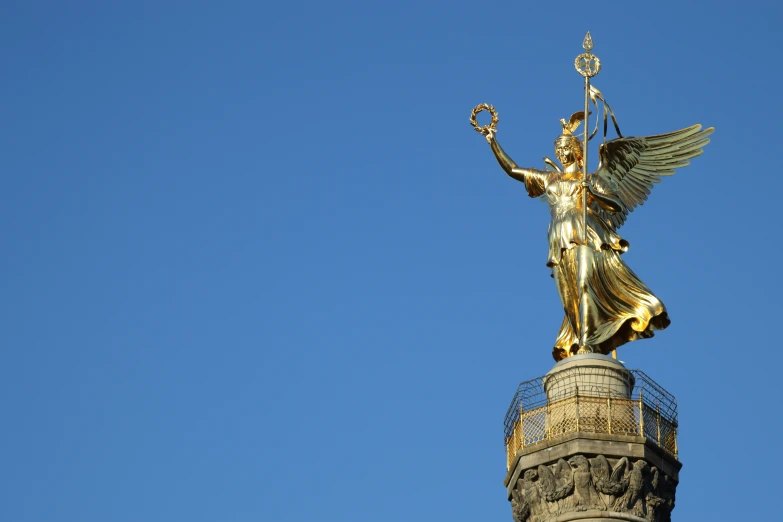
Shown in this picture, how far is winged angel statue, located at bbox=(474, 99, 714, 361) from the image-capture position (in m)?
39.0

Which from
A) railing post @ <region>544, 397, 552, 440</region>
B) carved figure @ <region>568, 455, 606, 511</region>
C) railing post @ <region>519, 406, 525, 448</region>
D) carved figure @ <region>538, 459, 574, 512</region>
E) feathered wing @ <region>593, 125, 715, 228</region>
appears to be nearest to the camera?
carved figure @ <region>568, 455, 606, 511</region>

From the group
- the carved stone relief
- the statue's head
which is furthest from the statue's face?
the carved stone relief

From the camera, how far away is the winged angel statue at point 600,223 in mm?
39000

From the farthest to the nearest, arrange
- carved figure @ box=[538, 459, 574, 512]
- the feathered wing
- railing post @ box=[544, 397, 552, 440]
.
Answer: the feathered wing
railing post @ box=[544, 397, 552, 440]
carved figure @ box=[538, 459, 574, 512]

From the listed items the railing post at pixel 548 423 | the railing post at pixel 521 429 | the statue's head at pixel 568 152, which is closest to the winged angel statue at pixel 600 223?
the statue's head at pixel 568 152

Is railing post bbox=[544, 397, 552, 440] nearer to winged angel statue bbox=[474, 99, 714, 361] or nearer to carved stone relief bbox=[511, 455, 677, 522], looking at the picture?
carved stone relief bbox=[511, 455, 677, 522]

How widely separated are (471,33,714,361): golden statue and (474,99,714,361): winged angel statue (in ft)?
0.07

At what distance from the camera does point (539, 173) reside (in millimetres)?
41125

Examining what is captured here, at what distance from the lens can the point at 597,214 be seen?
4012 centimetres

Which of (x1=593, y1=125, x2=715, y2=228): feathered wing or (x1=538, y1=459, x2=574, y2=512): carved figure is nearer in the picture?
(x1=538, y1=459, x2=574, y2=512): carved figure

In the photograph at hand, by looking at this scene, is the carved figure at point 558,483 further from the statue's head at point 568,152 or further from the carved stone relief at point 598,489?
the statue's head at point 568,152

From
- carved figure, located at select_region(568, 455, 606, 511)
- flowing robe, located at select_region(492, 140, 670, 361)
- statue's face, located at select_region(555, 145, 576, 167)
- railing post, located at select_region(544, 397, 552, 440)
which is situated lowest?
carved figure, located at select_region(568, 455, 606, 511)

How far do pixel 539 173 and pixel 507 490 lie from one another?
25.1ft

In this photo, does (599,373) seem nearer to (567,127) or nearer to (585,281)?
(585,281)
